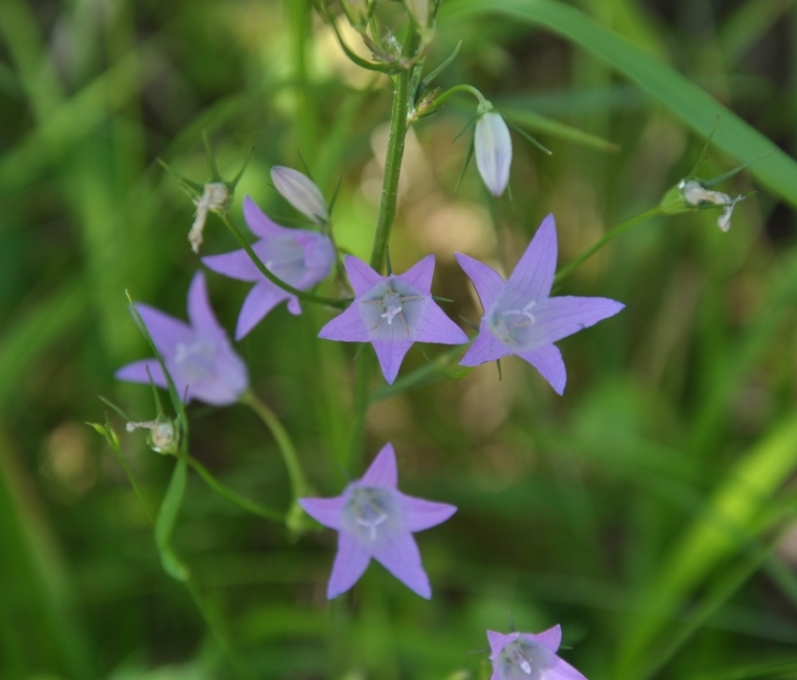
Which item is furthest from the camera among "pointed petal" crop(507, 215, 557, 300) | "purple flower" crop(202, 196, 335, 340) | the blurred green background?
the blurred green background

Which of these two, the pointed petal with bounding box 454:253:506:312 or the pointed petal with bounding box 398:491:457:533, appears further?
the pointed petal with bounding box 398:491:457:533

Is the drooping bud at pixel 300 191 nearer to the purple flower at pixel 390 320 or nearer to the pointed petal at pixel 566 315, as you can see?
the purple flower at pixel 390 320

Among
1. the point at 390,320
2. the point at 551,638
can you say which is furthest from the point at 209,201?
the point at 551,638

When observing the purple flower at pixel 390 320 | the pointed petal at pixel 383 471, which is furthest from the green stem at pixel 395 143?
the pointed petal at pixel 383 471

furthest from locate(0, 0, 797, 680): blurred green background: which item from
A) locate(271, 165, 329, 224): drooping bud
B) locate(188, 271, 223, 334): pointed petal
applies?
locate(271, 165, 329, 224): drooping bud

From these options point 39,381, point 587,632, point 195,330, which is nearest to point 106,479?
point 39,381

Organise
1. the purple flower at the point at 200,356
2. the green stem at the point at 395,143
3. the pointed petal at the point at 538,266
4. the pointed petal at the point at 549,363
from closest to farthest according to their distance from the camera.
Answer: the green stem at the point at 395,143
the pointed petal at the point at 549,363
the pointed petal at the point at 538,266
the purple flower at the point at 200,356

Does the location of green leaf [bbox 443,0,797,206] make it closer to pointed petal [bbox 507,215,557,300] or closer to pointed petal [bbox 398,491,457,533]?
pointed petal [bbox 507,215,557,300]
